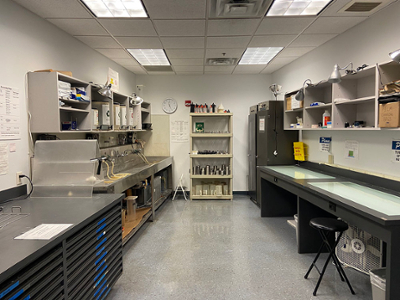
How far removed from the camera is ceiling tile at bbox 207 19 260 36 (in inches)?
113

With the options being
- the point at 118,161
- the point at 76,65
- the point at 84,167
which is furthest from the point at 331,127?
the point at 76,65

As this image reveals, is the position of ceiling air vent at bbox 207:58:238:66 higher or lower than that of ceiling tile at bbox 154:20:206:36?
higher

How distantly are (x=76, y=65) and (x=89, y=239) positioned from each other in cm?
256

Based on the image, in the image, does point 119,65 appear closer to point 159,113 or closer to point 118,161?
point 159,113

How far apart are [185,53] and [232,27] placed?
1213mm

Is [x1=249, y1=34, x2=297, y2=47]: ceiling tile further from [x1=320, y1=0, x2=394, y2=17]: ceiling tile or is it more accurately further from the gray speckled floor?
the gray speckled floor

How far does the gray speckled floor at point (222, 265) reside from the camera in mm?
2266

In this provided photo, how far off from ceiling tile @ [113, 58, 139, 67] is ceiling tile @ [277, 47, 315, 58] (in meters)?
2.58

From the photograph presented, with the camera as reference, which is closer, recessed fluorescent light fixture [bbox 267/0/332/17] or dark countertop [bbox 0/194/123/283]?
dark countertop [bbox 0/194/123/283]

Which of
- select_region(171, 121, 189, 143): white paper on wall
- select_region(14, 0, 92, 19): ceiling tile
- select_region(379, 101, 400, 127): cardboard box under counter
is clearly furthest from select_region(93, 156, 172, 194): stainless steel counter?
select_region(379, 101, 400, 127): cardboard box under counter

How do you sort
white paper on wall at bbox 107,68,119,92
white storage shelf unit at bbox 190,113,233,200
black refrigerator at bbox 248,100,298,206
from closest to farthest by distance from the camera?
1. white paper on wall at bbox 107,68,119,92
2. black refrigerator at bbox 248,100,298,206
3. white storage shelf unit at bbox 190,113,233,200

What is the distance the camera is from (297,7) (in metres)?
2.60

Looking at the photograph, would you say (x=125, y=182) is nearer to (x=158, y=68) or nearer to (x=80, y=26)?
(x=80, y=26)

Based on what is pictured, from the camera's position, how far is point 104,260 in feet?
6.47
